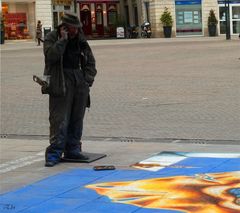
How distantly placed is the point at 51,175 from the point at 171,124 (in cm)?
402

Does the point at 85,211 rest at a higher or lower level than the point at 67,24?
lower

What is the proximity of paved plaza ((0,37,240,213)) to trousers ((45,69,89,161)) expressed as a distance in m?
0.26

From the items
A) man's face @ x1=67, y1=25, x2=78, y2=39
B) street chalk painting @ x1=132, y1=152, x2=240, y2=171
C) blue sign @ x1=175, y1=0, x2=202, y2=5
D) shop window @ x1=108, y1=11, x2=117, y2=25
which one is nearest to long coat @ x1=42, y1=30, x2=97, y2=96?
man's face @ x1=67, y1=25, x2=78, y2=39

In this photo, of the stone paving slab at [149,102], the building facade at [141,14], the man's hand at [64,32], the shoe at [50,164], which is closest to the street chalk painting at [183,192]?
the shoe at [50,164]

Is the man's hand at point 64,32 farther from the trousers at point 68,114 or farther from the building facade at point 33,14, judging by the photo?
the building facade at point 33,14

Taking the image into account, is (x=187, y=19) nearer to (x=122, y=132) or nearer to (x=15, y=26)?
(x=15, y=26)

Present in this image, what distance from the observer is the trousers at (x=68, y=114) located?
24.9 feet

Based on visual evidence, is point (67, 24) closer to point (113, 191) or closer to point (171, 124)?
point (113, 191)

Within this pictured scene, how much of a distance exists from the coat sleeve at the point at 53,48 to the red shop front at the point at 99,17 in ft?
162

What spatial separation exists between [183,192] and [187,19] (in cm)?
4824

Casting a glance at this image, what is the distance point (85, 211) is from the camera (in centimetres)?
550

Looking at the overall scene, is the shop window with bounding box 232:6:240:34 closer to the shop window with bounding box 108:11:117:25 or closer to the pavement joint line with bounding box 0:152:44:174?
the shop window with bounding box 108:11:117:25

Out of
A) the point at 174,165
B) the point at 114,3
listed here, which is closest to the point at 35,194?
the point at 174,165

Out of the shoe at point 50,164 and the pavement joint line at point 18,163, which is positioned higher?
the shoe at point 50,164
